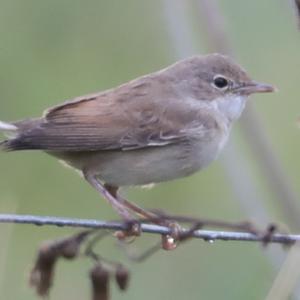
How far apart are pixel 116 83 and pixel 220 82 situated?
2929mm

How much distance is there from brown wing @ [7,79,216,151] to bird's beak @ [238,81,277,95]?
31 centimetres

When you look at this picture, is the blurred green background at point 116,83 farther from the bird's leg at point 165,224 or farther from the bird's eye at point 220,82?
the bird's leg at point 165,224

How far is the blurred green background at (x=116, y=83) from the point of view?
716 centimetres

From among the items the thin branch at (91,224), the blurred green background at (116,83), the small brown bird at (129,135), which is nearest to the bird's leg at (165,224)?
the small brown bird at (129,135)

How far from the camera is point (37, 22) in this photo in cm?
830

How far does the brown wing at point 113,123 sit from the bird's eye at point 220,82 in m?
0.31

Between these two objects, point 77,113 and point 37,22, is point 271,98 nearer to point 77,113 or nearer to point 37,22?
point 37,22

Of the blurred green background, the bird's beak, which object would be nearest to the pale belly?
the bird's beak

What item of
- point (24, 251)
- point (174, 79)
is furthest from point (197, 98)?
point (24, 251)

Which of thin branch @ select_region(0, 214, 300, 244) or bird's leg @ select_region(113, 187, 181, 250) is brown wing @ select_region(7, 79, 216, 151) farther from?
thin branch @ select_region(0, 214, 300, 244)

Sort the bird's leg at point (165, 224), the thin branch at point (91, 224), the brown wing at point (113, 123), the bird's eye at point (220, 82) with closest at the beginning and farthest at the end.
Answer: the bird's leg at point (165, 224)
the thin branch at point (91, 224)
the brown wing at point (113, 123)
the bird's eye at point (220, 82)

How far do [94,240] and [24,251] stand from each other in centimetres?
400

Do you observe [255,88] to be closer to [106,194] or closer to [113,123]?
[113,123]

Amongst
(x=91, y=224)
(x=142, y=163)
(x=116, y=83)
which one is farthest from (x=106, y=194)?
(x=116, y=83)
